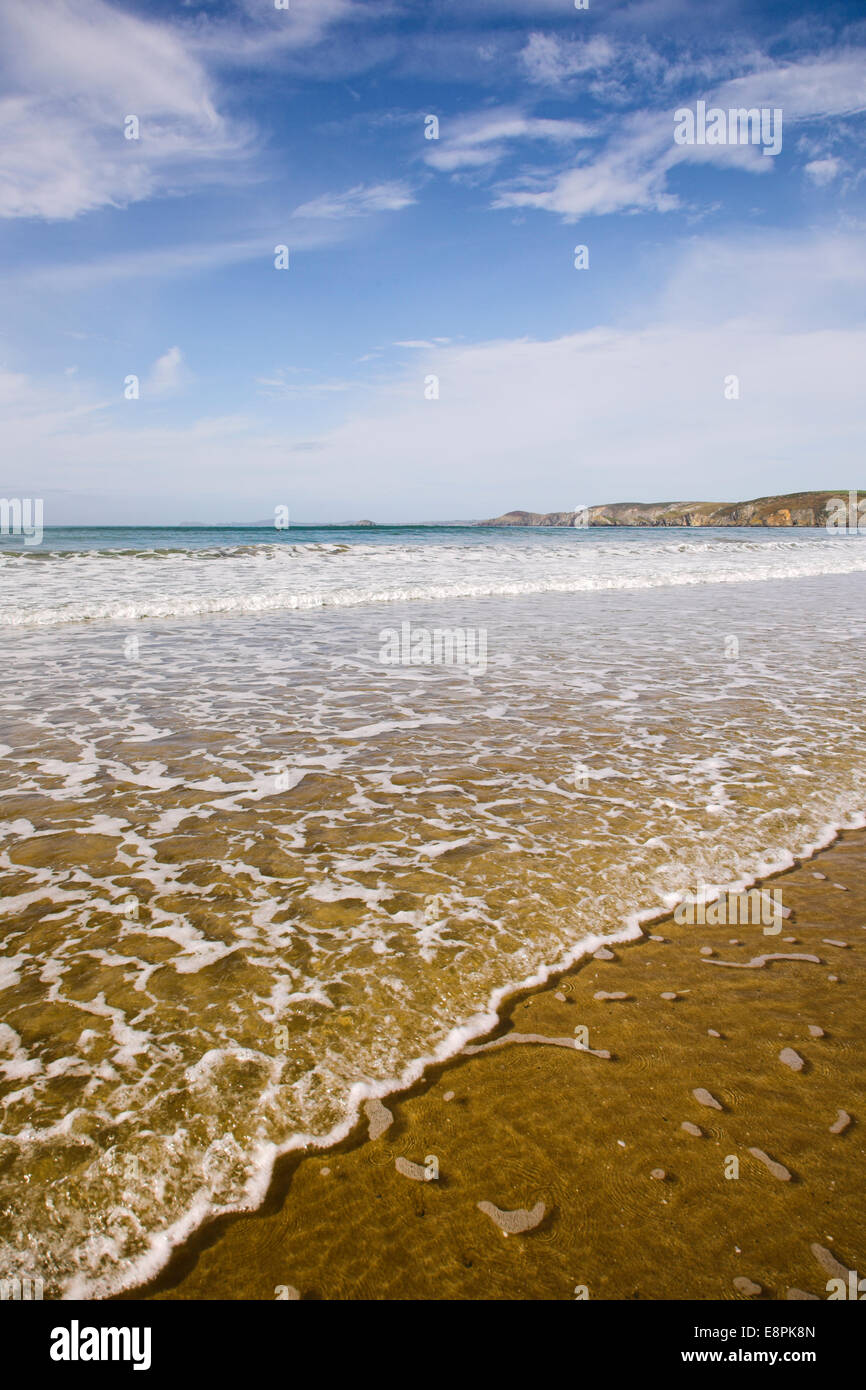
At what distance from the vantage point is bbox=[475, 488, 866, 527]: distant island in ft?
333

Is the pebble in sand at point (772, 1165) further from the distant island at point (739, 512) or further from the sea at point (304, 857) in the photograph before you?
the distant island at point (739, 512)

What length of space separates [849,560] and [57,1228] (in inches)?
1691

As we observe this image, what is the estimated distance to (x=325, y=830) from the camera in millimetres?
5293

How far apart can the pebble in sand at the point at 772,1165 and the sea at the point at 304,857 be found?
123cm

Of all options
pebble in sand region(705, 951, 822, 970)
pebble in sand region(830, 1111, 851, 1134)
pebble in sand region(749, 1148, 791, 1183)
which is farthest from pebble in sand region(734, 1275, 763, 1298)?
pebble in sand region(705, 951, 822, 970)

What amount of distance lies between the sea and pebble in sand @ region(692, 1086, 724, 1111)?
3.10 feet

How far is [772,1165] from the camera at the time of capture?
2.60m

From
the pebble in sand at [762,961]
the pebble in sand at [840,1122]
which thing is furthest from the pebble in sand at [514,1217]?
the pebble in sand at [762,961]

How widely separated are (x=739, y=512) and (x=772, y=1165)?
12087 centimetres

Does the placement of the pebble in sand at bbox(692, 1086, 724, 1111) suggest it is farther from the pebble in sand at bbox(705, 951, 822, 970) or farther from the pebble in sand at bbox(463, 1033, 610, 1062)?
the pebble in sand at bbox(705, 951, 822, 970)

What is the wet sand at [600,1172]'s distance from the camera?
88.4 inches

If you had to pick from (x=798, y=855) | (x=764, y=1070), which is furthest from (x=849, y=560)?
(x=764, y=1070)

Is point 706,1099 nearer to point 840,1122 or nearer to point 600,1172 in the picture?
point 840,1122
